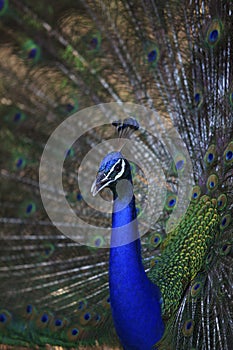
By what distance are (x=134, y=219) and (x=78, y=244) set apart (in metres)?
0.50

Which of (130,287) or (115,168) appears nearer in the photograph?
(115,168)

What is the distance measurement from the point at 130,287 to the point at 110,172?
15.8 inches

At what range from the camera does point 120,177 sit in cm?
166

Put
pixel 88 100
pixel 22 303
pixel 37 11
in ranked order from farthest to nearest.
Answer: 1. pixel 88 100
2. pixel 22 303
3. pixel 37 11

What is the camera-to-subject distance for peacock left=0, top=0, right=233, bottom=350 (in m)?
1.80

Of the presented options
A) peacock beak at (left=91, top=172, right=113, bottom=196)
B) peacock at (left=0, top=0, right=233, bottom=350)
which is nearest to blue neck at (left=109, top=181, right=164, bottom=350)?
peacock at (left=0, top=0, right=233, bottom=350)

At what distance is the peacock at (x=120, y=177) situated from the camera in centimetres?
180

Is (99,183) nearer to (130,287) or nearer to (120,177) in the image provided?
(120,177)

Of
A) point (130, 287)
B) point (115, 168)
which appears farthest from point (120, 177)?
point (130, 287)

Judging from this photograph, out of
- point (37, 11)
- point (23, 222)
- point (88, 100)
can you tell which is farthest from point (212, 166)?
point (37, 11)

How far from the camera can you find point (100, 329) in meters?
2.09

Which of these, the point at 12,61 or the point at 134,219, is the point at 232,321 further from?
the point at 12,61

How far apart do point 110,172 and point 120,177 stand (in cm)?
5

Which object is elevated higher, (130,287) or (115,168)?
(115,168)
